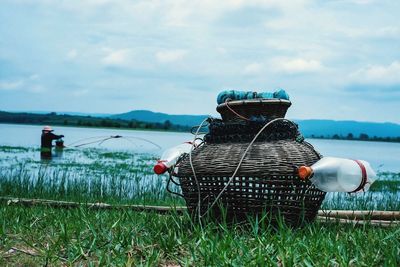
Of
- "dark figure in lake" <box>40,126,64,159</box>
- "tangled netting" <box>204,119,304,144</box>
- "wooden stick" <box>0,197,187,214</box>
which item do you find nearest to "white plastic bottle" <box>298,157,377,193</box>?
"tangled netting" <box>204,119,304,144</box>

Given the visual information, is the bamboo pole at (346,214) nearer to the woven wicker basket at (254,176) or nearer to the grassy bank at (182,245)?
the woven wicker basket at (254,176)

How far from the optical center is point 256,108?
4.86m

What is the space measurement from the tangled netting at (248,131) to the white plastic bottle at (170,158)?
369 millimetres

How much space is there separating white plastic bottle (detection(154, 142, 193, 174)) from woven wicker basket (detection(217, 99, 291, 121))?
55cm

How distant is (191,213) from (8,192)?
614 centimetres

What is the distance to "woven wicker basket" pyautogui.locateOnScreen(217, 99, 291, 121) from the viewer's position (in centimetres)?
484

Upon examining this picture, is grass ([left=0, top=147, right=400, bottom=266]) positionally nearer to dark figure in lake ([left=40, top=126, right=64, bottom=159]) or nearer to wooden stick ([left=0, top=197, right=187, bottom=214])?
wooden stick ([left=0, top=197, right=187, bottom=214])

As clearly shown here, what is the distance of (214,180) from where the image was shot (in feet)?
15.4

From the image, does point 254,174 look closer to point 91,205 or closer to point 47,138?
point 91,205

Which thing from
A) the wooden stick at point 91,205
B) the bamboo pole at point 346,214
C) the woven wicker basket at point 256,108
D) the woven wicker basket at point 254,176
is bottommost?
the wooden stick at point 91,205

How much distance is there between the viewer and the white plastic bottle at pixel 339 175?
4.51 meters

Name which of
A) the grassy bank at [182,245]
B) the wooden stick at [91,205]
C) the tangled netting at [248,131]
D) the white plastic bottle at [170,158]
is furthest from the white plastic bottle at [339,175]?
the wooden stick at [91,205]

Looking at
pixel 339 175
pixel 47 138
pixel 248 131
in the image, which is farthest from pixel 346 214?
pixel 47 138

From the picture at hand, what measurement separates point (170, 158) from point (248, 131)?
0.76 meters
